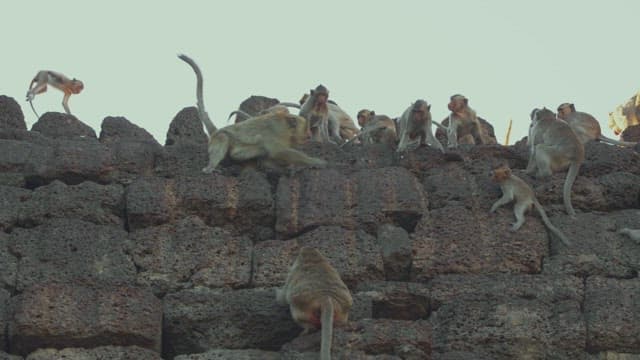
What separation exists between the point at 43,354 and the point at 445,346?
337cm

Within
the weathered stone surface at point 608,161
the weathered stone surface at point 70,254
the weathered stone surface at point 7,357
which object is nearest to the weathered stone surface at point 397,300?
the weathered stone surface at point 70,254

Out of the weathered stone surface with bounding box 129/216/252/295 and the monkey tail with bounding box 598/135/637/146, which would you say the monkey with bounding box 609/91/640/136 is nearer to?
the monkey tail with bounding box 598/135/637/146

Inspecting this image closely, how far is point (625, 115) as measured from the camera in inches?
868

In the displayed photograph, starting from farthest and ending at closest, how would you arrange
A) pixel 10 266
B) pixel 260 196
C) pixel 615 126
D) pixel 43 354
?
pixel 615 126 → pixel 260 196 → pixel 10 266 → pixel 43 354

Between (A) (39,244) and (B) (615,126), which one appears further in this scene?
(B) (615,126)

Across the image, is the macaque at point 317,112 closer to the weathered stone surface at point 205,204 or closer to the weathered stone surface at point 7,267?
the weathered stone surface at point 205,204

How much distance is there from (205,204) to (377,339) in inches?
103

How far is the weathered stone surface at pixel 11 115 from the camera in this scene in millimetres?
17969

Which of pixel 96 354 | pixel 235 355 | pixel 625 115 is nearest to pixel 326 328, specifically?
pixel 235 355

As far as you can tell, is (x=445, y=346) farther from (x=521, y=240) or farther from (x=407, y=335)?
(x=521, y=240)

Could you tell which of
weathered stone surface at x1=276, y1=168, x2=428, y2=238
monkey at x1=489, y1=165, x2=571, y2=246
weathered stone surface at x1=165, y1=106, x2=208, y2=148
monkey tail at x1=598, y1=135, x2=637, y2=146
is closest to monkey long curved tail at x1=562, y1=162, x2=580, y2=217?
monkey at x1=489, y1=165, x2=571, y2=246

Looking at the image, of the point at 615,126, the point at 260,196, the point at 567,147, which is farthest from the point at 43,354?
the point at 615,126

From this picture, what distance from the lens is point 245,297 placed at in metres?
15.2

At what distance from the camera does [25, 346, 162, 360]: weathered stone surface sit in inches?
568
